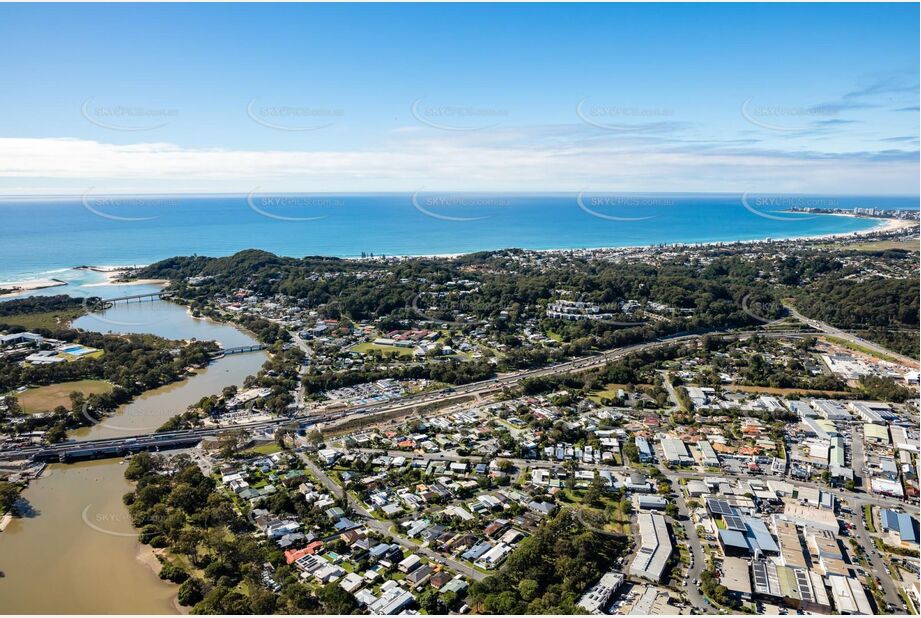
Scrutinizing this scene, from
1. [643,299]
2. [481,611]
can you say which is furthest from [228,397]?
[643,299]

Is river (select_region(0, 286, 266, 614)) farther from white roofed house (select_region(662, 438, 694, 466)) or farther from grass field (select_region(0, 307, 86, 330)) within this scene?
grass field (select_region(0, 307, 86, 330))

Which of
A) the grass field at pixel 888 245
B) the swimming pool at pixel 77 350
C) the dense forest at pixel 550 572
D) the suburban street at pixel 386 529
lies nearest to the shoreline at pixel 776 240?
the grass field at pixel 888 245

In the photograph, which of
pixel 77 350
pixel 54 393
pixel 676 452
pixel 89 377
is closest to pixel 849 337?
pixel 676 452

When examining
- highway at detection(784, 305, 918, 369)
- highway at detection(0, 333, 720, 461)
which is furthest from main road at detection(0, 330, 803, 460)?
highway at detection(784, 305, 918, 369)

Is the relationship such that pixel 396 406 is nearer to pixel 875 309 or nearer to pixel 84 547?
pixel 84 547

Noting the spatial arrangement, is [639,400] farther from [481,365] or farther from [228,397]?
[228,397]

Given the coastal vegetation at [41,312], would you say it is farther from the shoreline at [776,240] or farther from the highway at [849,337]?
the highway at [849,337]

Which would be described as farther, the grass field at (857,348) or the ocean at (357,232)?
the ocean at (357,232)
